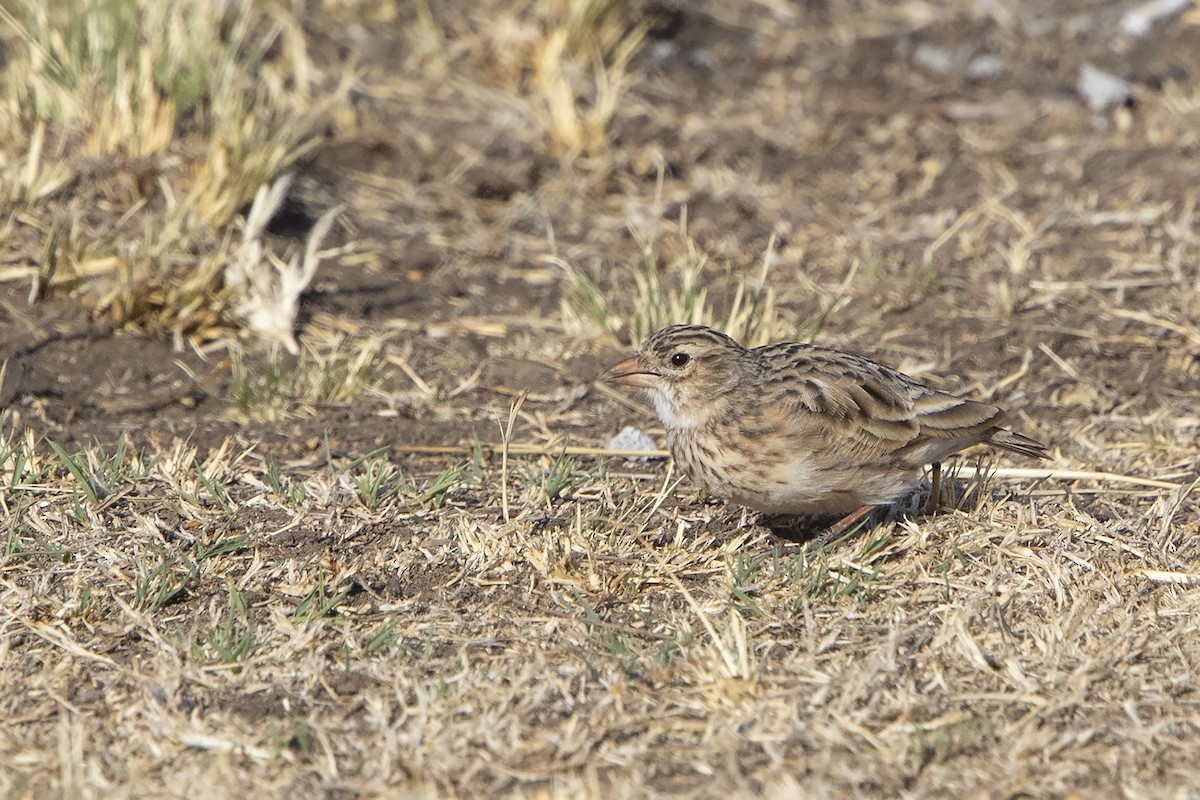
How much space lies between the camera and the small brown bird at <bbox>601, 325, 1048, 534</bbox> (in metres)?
5.10

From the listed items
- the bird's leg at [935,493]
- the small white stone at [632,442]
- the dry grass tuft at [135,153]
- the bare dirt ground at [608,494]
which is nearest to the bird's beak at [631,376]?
the bare dirt ground at [608,494]

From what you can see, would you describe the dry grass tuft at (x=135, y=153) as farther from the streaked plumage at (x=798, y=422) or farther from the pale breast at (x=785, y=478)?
the pale breast at (x=785, y=478)

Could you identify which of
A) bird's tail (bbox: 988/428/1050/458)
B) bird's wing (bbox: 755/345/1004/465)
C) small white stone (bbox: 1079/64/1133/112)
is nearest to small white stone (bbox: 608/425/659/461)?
bird's wing (bbox: 755/345/1004/465)

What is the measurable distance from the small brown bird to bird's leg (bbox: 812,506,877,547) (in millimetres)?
10

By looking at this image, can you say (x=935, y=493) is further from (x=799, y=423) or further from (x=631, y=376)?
(x=631, y=376)

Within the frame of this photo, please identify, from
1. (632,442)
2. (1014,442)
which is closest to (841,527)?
(1014,442)

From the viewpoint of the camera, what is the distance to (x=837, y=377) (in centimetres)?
534

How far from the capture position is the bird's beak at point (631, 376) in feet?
18.1

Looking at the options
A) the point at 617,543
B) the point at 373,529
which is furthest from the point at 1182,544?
the point at 373,529

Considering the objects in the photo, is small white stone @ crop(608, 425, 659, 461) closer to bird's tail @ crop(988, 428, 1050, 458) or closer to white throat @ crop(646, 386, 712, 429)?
white throat @ crop(646, 386, 712, 429)

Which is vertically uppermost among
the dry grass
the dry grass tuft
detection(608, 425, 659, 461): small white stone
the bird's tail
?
the bird's tail

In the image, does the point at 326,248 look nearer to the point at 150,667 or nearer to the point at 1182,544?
the point at 150,667

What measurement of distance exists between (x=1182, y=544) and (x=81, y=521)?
371 cm

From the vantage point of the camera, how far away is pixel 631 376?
555 centimetres
